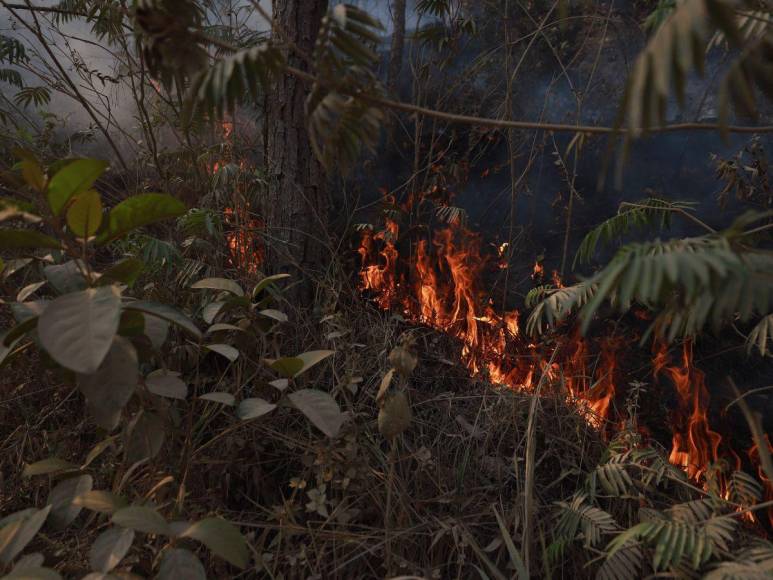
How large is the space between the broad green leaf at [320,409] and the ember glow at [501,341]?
1.17m

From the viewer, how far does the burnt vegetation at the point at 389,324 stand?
1.06m

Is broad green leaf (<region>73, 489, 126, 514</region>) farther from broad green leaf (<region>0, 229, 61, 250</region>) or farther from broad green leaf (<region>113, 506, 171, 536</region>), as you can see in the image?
broad green leaf (<region>0, 229, 61, 250</region>)

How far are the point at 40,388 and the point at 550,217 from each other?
272cm

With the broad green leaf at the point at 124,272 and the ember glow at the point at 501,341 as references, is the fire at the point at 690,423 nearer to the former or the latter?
the ember glow at the point at 501,341

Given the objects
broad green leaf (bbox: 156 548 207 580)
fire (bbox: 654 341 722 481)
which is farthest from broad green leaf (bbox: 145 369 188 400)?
fire (bbox: 654 341 722 481)

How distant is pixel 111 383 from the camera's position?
1164 millimetres

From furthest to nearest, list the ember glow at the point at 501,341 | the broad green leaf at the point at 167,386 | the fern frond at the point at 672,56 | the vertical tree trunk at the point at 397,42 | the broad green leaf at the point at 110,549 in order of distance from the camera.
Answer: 1. the vertical tree trunk at the point at 397,42
2. the ember glow at the point at 501,341
3. the broad green leaf at the point at 167,386
4. the broad green leaf at the point at 110,549
5. the fern frond at the point at 672,56

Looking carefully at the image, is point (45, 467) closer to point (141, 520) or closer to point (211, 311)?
point (141, 520)

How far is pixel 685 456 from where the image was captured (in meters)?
2.44

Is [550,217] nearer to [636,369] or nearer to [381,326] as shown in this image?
[636,369]

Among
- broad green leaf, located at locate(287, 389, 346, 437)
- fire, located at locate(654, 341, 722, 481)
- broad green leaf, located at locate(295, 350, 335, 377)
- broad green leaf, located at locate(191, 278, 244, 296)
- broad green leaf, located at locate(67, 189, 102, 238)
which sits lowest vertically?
fire, located at locate(654, 341, 722, 481)

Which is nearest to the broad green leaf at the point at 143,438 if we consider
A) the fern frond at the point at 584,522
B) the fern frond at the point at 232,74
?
the fern frond at the point at 232,74

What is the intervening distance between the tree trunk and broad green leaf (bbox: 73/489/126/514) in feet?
4.09

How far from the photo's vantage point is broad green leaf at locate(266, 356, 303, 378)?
1.52 metres
